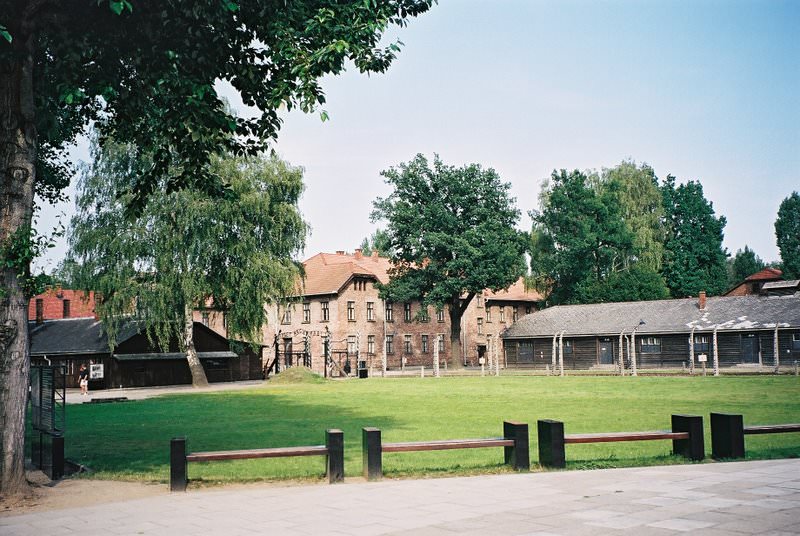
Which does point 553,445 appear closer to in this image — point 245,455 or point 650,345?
point 245,455

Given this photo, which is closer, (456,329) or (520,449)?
(520,449)

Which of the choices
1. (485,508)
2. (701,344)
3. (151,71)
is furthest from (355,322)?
(485,508)

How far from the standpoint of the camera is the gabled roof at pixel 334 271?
63.3 m

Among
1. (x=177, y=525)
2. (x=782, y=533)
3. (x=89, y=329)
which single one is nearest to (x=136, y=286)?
(x=89, y=329)

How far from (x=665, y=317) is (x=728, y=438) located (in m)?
46.7

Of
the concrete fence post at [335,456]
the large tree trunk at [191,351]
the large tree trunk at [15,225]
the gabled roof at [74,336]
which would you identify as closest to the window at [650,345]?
the gabled roof at [74,336]

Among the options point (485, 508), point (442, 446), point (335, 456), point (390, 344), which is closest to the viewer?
point (485, 508)

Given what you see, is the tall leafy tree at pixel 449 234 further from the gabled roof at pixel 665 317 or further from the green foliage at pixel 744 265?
the green foliage at pixel 744 265

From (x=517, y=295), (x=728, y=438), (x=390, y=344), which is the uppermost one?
(x=517, y=295)

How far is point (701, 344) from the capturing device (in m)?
54.6

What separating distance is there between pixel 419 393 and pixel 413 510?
82.8ft

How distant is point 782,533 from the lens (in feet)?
23.0

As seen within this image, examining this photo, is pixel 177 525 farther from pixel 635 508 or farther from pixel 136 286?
pixel 136 286

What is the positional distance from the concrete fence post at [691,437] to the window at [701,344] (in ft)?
148
